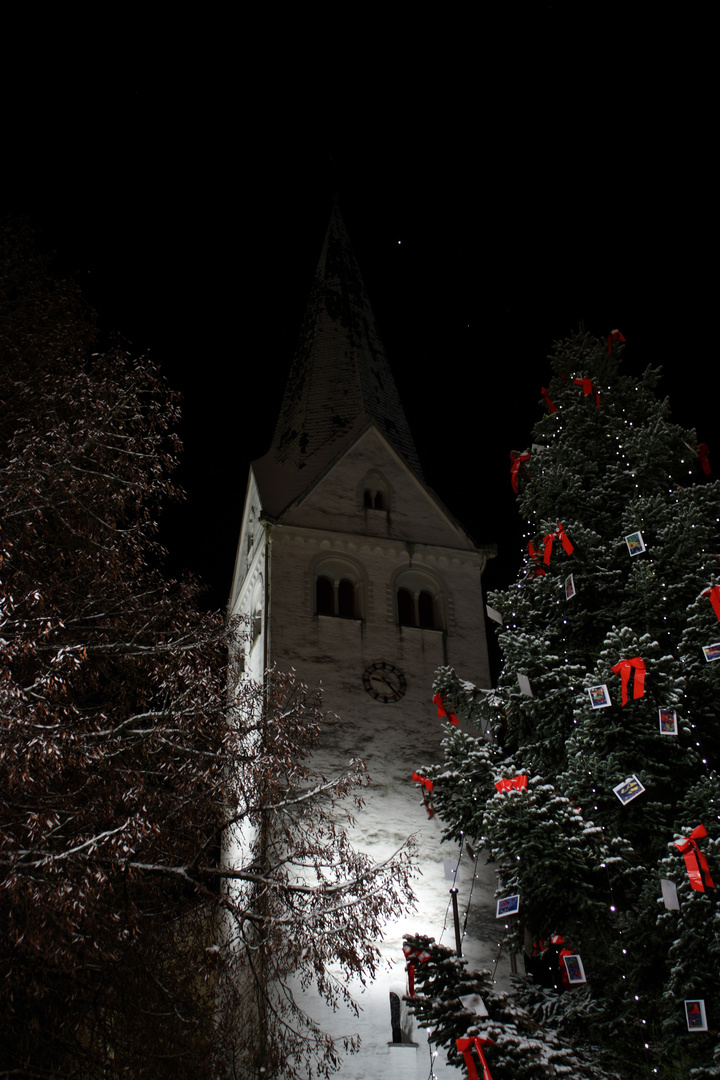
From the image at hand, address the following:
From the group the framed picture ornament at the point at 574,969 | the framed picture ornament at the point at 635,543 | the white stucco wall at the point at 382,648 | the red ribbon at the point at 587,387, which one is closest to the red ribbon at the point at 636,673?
the framed picture ornament at the point at 635,543

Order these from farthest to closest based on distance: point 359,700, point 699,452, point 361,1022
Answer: point 359,700
point 361,1022
point 699,452

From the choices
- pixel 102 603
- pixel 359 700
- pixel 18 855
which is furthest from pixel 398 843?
pixel 18 855

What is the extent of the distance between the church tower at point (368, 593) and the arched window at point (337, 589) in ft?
0.09

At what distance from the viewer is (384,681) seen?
20422 mm

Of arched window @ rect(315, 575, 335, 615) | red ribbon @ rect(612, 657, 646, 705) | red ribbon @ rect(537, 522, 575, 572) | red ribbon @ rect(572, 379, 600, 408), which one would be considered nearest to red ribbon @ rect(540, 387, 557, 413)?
red ribbon @ rect(572, 379, 600, 408)

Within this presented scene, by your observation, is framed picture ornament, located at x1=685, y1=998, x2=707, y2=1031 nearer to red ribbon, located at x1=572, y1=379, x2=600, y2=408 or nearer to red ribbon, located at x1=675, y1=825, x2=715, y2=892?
red ribbon, located at x1=675, y1=825, x2=715, y2=892

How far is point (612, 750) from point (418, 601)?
12304 millimetres

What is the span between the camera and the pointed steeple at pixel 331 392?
25328 millimetres

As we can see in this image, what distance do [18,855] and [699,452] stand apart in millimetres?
9973

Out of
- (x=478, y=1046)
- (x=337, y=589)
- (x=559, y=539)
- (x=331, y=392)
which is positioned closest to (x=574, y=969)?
(x=478, y=1046)

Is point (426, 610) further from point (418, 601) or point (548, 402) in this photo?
point (548, 402)

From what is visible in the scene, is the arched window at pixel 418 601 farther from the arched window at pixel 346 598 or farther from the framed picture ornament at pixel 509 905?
the framed picture ornament at pixel 509 905

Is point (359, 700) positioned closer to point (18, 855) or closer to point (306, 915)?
point (306, 915)

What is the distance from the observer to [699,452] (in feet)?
42.7
